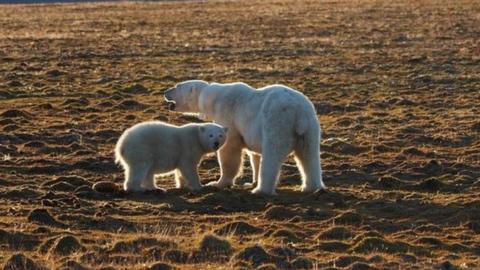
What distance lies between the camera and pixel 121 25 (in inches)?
2073

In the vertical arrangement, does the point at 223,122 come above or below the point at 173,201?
above

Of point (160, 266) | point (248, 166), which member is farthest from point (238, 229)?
point (248, 166)

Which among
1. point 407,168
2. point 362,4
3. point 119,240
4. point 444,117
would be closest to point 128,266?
point 119,240

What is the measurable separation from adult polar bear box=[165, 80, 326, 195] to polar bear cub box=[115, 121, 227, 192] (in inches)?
14.3

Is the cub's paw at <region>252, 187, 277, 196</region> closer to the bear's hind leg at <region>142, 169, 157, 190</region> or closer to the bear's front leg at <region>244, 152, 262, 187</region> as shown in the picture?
the bear's front leg at <region>244, 152, 262, 187</region>

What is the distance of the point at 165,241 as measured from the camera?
931 centimetres

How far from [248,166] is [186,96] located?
1930 millimetres

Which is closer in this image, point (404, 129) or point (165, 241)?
point (165, 241)

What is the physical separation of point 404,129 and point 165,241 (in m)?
9.23

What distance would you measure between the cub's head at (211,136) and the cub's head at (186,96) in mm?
1558

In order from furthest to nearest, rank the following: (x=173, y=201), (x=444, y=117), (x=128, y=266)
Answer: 1. (x=444, y=117)
2. (x=173, y=201)
3. (x=128, y=266)

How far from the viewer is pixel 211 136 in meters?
12.4

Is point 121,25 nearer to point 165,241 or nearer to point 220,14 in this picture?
point 220,14

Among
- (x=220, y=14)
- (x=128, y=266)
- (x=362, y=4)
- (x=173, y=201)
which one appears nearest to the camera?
(x=128, y=266)
